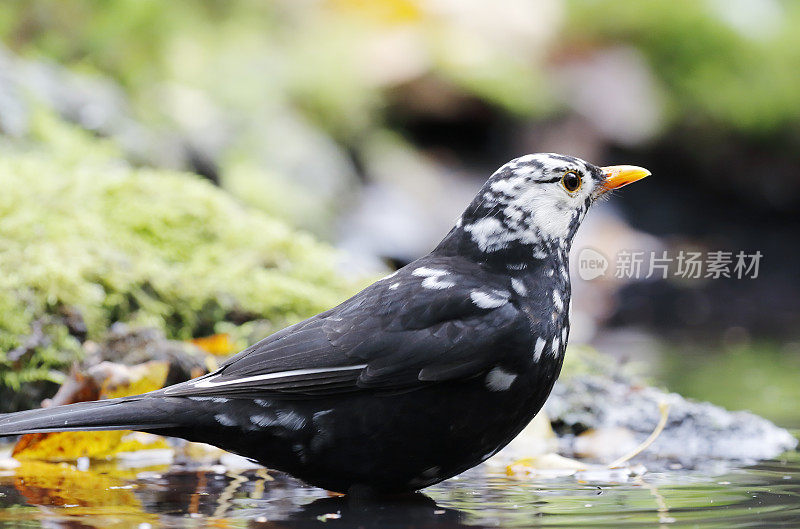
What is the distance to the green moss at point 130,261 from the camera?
12.8 ft

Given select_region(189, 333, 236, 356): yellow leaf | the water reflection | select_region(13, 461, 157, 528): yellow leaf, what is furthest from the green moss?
the water reflection

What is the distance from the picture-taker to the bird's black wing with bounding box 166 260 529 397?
2.73 m

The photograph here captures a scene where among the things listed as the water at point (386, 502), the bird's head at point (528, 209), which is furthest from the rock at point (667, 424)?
the bird's head at point (528, 209)

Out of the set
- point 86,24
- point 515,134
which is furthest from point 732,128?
point 86,24

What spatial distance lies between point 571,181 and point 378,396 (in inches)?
40.6

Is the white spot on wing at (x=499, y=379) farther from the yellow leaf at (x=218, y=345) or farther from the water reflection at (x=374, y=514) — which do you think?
the yellow leaf at (x=218, y=345)

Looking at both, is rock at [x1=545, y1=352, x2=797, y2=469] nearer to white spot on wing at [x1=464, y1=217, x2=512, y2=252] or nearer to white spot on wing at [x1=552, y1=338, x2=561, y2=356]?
white spot on wing at [x1=552, y1=338, x2=561, y2=356]

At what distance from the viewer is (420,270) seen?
3041 mm

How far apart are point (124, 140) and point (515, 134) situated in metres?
6.42

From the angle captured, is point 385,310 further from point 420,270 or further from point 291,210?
point 291,210
